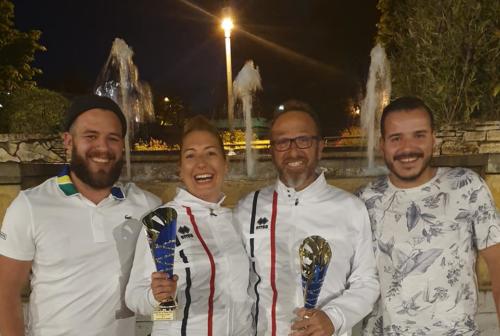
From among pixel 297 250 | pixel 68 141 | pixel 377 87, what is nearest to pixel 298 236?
pixel 297 250

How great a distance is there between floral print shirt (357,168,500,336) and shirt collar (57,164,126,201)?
5.10 ft

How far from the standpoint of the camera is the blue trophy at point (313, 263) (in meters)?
2.17

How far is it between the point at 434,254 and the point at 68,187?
6.97ft

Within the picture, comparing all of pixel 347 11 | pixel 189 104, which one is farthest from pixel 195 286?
pixel 189 104

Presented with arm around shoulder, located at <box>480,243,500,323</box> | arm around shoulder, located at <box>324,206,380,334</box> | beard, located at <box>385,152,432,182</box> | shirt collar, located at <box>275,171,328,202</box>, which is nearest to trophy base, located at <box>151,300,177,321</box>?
arm around shoulder, located at <box>324,206,380,334</box>

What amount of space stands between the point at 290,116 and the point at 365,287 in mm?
1048

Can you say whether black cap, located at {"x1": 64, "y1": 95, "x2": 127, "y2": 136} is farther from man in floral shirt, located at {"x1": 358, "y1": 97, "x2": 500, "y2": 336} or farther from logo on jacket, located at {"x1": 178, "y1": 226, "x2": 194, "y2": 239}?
man in floral shirt, located at {"x1": 358, "y1": 97, "x2": 500, "y2": 336}

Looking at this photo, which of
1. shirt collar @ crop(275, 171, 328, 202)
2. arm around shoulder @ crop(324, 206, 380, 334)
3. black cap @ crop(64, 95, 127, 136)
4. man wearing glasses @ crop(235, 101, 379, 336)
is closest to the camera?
arm around shoulder @ crop(324, 206, 380, 334)

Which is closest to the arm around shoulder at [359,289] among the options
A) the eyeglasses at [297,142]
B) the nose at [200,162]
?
the eyeglasses at [297,142]

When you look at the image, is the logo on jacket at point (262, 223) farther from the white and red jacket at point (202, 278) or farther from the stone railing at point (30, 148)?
the stone railing at point (30, 148)

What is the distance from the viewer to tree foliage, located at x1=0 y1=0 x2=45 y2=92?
43.5 feet

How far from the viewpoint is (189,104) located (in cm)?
4553

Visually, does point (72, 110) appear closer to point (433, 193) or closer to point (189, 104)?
point (433, 193)

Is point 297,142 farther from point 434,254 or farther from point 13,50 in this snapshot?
point 13,50
